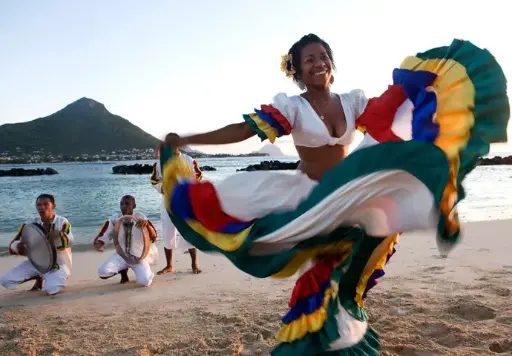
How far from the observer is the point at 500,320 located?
11.9ft

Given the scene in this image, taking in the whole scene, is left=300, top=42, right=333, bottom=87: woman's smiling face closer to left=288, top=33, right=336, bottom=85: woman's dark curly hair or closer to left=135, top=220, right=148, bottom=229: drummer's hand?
left=288, top=33, right=336, bottom=85: woman's dark curly hair

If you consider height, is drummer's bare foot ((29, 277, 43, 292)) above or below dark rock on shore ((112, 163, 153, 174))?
above

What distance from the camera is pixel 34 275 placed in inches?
209

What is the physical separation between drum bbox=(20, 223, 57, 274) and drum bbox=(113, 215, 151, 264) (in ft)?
2.31

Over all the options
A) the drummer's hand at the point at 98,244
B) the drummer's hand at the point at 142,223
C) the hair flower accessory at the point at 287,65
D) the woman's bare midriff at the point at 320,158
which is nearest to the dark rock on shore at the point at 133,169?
the drummer's hand at the point at 142,223

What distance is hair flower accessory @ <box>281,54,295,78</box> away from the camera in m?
2.92

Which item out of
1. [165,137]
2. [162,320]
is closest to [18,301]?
[162,320]

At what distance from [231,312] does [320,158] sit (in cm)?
208

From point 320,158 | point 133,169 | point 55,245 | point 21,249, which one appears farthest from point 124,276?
point 133,169

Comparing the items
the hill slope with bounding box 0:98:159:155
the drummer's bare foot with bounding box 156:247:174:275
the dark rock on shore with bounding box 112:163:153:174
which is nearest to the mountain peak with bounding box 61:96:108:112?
the hill slope with bounding box 0:98:159:155

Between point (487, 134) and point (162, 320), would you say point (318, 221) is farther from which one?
point (162, 320)

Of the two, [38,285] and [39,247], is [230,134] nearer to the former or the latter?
[39,247]

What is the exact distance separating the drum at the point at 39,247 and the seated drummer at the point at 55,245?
0.15ft

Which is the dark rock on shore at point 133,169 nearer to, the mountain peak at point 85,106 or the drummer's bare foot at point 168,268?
the drummer's bare foot at point 168,268
